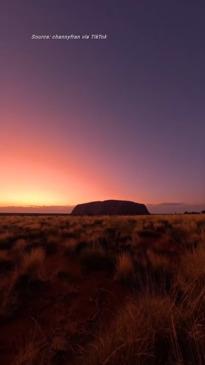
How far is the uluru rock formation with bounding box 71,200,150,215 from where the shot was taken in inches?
4102

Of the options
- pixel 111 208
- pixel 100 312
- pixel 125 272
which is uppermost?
pixel 111 208

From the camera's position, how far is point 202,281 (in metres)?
3.46

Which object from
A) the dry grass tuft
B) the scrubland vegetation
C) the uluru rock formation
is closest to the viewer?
the scrubland vegetation

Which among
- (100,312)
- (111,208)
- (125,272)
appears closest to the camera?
(100,312)

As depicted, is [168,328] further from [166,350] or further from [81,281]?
[81,281]

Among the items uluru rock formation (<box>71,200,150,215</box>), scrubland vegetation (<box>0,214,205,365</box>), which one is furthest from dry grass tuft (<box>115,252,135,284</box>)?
uluru rock formation (<box>71,200,150,215</box>)

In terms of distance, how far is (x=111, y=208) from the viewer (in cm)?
10881

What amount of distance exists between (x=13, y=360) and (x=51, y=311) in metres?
1.21

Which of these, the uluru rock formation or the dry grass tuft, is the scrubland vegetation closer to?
the dry grass tuft

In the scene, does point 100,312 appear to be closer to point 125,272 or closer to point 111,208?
point 125,272

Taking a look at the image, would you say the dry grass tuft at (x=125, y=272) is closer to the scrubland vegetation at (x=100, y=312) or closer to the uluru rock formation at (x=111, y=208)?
the scrubland vegetation at (x=100, y=312)

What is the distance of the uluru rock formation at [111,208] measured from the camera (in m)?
104

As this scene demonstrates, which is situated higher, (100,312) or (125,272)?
(125,272)

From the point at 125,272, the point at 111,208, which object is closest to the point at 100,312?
the point at 125,272
